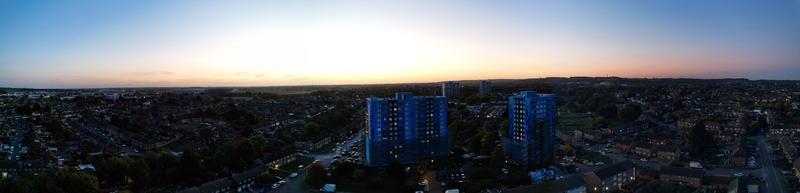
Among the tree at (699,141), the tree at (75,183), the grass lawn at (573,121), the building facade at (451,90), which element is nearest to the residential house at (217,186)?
the tree at (75,183)

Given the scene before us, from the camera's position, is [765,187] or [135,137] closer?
[765,187]

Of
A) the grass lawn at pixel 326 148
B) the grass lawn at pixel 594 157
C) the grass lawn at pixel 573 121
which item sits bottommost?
the grass lawn at pixel 326 148

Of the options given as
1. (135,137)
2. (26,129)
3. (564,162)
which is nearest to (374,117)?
(564,162)

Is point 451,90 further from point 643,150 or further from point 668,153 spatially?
point 668,153

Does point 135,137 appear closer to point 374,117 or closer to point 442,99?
point 374,117

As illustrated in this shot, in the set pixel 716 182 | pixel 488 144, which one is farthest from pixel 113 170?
pixel 716 182

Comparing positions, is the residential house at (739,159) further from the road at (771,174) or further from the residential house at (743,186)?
the residential house at (743,186)
